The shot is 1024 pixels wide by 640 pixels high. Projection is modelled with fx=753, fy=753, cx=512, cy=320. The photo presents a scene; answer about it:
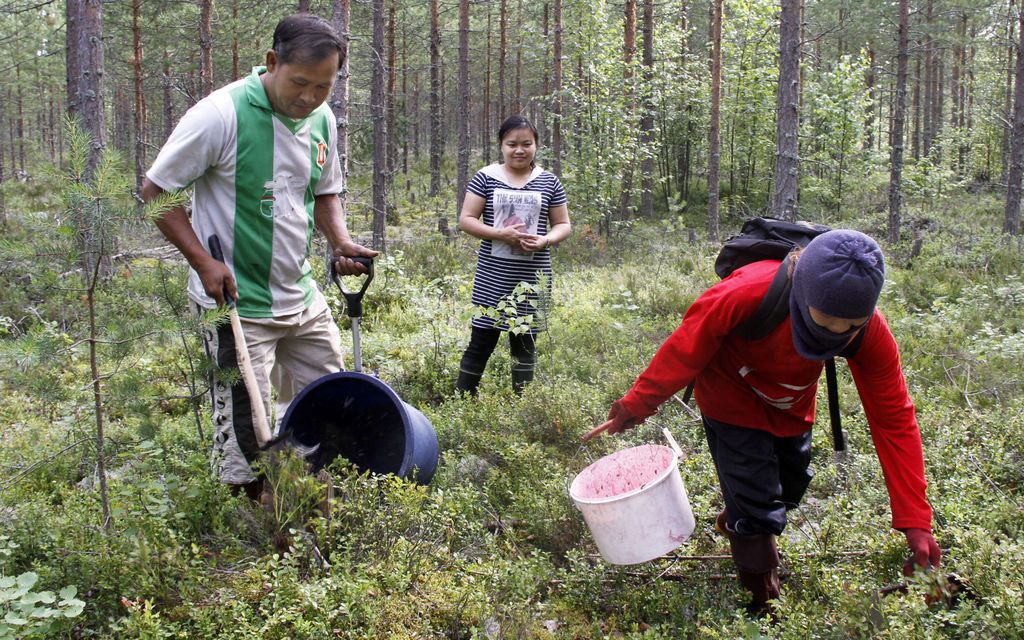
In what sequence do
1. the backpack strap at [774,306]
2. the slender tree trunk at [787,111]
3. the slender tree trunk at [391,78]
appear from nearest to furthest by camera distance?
the backpack strap at [774,306], the slender tree trunk at [787,111], the slender tree trunk at [391,78]

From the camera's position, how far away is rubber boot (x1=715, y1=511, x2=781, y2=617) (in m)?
2.70

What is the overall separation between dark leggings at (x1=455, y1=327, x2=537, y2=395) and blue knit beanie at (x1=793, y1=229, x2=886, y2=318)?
2908 millimetres

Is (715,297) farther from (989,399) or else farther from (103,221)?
(989,399)

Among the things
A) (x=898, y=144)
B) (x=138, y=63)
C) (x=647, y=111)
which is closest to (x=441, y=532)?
(x=898, y=144)

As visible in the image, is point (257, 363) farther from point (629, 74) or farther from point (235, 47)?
point (235, 47)

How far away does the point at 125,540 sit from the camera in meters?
2.63

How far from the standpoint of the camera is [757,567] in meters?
2.70

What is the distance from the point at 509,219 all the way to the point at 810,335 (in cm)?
295

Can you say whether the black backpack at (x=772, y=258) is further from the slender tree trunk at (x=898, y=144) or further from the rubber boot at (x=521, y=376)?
the slender tree trunk at (x=898, y=144)

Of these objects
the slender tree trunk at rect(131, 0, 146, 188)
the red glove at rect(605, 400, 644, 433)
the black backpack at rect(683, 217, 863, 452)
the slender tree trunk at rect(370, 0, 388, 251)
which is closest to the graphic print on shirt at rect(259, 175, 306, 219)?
the red glove at rect(605, 400, 644, 433)

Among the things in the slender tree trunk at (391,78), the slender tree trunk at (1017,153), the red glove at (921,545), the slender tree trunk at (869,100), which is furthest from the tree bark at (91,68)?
the slender tree trunk at (1017,153)

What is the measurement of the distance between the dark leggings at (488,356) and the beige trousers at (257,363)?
152 cm

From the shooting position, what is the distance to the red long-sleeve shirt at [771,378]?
2451 millimetres

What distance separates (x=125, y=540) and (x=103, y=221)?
111cm
